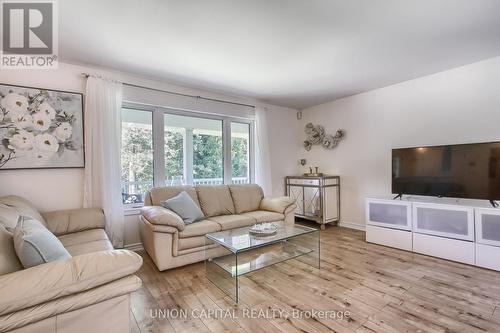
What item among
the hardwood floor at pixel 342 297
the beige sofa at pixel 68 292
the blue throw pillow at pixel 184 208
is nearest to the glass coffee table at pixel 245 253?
the hardwood floor at pixel 342 297

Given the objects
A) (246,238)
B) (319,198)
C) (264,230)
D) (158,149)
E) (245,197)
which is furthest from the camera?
(319,198)

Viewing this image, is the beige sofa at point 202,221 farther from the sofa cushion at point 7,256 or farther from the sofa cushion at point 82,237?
the sofa cushion at point 7,256

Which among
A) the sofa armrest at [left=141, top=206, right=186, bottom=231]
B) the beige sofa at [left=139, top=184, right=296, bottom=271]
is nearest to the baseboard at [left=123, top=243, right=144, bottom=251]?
the beige sofa at [left=139, top=184, right=296, bottom=271]

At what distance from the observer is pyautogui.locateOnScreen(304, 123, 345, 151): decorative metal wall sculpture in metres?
4.34

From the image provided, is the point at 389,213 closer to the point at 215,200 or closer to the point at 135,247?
the point at 215,200

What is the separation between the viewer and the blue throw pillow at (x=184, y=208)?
2840 mm

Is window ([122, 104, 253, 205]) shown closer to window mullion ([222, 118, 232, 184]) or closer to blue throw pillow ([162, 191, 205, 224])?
window mullion ([222, 118, 232, 184])

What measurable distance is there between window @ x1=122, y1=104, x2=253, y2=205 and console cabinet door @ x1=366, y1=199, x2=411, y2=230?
2086 mm

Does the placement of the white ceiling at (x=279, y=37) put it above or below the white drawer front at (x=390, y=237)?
above

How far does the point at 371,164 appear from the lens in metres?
3.89

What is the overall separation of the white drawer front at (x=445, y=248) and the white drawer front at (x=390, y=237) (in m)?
0.09

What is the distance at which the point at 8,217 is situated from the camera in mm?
1646

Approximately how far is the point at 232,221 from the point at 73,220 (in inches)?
67.1

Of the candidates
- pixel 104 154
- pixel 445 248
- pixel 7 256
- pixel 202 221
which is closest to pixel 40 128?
pixel 104 154
